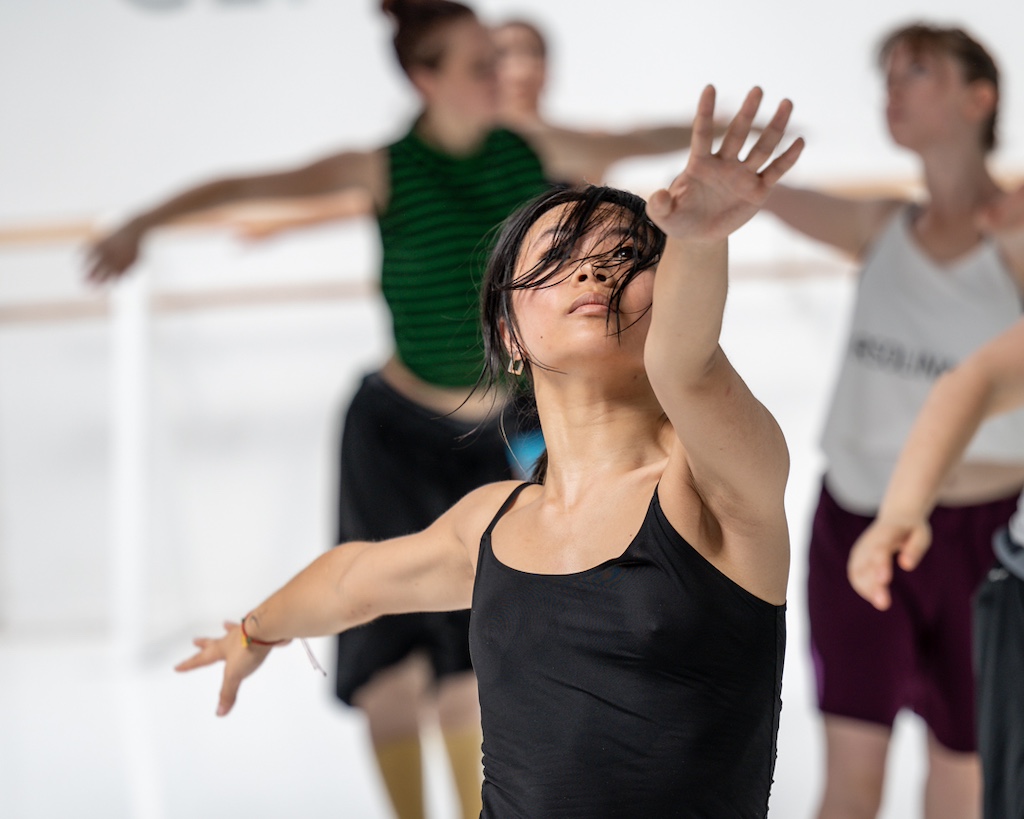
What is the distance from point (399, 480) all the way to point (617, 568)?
877 mm

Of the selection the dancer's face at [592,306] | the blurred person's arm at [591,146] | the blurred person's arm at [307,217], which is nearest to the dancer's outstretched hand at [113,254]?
the blurred person's arm at [591,146]

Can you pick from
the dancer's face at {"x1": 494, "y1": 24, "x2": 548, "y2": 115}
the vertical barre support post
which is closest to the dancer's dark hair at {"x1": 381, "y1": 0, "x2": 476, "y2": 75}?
the dancer's face at {"x1": 494, "y1": 24, "x2": 548, "y2": 115}

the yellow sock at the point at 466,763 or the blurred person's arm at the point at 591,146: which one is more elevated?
the blurred person's arm at the point at 591,146

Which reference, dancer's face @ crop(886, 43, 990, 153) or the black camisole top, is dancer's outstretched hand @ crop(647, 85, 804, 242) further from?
dancer's face @ crop(886, 43, 990, 153)

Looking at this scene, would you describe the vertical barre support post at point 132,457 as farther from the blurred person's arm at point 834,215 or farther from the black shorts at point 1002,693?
the black shorts at point 1002,693

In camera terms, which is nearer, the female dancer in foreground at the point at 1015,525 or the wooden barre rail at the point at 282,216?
the female dancer in foreground at the point at 1015,525

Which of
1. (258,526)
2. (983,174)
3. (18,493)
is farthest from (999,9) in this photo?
(18,493)

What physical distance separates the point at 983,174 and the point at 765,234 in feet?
4.73

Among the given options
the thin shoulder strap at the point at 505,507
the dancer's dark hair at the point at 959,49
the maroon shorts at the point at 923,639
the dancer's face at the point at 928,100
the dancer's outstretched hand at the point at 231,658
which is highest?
the dancer's dark hair at the point at 959,49

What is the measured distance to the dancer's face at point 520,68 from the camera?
216cm

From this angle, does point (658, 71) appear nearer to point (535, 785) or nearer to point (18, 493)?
point (18, 493)

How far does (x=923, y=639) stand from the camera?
1.56 meters

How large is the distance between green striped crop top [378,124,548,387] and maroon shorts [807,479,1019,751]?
22.9 inches

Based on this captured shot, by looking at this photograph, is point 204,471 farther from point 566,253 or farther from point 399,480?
point 566,253
